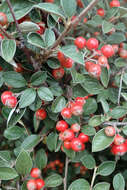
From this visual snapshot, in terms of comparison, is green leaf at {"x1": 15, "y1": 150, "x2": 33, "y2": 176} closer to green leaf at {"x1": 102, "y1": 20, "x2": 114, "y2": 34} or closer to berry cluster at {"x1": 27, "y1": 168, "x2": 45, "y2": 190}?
berry cluster at {"x1": 27, "y1": 168, "x2": 45, "y2": 190}

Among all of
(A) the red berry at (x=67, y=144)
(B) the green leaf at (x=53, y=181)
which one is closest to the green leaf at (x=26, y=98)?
(A) the red berry at (x=67, y=144)

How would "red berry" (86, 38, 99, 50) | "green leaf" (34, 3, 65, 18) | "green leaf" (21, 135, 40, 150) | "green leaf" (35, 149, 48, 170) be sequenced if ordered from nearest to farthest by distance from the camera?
"green leaf" (34, 3, 65, 18), "red berry" (86, 38, 99, 50), "green leaf" (21, 135, 40, 150), "green leaf" (35, 149, 48, 170)

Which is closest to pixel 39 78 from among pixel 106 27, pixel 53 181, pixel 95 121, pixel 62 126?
pixel 62 126

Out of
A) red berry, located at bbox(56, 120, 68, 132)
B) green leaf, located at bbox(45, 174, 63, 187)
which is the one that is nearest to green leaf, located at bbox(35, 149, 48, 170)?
green leaf, located at bbox(45, 174, 63, 187)

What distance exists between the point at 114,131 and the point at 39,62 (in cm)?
58

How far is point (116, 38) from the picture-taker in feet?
5.19

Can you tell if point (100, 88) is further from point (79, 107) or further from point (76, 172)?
point (76, 172)

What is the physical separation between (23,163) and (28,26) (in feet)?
2.48

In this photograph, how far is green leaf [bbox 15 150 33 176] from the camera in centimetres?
122

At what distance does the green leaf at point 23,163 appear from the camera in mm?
1221

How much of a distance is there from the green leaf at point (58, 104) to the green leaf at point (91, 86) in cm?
16

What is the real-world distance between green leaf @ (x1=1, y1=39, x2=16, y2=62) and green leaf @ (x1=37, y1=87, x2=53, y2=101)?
0.30m

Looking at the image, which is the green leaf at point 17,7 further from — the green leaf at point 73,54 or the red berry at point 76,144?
the red berry at point 76,144

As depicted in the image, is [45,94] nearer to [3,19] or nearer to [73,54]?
[73,54]
